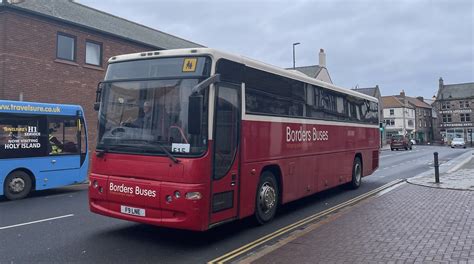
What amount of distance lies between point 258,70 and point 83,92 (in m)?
14.1

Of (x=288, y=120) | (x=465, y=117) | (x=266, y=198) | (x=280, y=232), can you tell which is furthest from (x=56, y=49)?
(x=465, y=117)

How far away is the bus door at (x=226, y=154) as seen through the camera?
20.9ft

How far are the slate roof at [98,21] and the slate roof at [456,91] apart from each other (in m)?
87.5

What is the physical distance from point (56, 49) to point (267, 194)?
14.3 m

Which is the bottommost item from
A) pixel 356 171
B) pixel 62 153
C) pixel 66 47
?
pixel 356 171

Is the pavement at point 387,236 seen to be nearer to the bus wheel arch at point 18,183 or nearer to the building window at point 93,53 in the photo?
the bus wheel arch at point 18,183

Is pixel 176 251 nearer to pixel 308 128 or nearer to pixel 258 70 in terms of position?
pixel 258 70

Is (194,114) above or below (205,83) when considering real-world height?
below

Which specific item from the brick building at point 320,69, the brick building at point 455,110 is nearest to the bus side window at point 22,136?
the brick building at point 320,69

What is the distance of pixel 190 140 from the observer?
19.9 ft

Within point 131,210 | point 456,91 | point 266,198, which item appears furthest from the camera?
point 456,91

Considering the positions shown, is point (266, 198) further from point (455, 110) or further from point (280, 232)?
point (455, 110)

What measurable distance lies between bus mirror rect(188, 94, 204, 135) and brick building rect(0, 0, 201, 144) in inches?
526

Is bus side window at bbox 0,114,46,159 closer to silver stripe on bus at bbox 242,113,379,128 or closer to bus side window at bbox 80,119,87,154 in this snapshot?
bus side window at bbox 80,119,87,154
